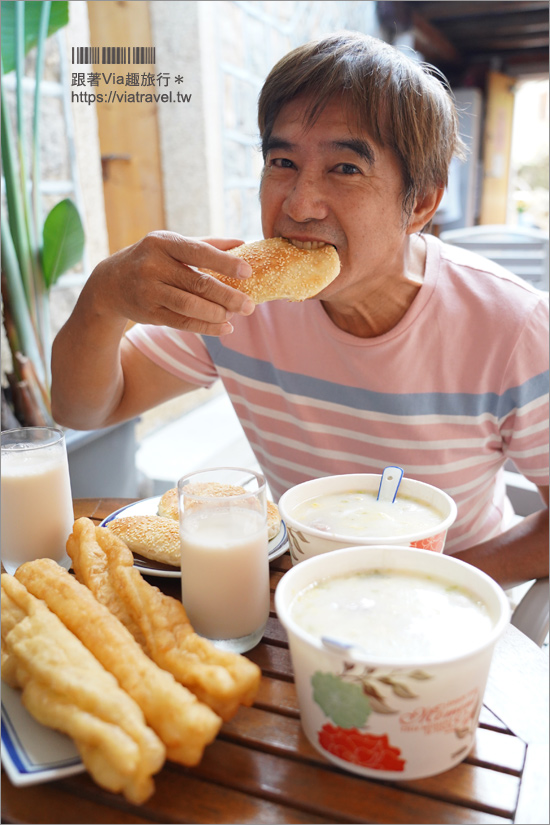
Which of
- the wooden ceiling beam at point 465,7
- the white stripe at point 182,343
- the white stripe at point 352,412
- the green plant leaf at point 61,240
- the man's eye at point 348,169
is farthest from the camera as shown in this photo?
the wooden ceiling beam at point 465,7

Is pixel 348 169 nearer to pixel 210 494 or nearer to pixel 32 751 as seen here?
pixel 210 494

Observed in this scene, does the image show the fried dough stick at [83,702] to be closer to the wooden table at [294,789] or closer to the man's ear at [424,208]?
the wooden table at [294,789]

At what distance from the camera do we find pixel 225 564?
0.86 m

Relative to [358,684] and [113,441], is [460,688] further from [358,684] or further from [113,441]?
[113,441]

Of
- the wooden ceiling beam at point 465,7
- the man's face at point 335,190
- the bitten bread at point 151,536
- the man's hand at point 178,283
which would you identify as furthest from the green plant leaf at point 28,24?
the wooden ceiling beam at point 465,7

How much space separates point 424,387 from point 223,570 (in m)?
0.87

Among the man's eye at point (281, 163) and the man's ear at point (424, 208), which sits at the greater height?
the man's eye at point (281, 163)

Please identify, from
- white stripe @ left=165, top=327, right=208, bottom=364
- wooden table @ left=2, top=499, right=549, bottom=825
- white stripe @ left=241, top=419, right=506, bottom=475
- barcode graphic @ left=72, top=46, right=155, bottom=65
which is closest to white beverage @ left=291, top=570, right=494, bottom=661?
wooden table @ left=2, top=499, right=549, bottom=825

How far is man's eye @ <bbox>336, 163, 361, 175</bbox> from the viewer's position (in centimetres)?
141

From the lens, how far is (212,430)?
14.3 feet

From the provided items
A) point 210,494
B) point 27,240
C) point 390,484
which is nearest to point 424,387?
point 390,484

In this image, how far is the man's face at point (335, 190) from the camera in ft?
4.59

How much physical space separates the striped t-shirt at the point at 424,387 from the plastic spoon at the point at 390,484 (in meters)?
0.53

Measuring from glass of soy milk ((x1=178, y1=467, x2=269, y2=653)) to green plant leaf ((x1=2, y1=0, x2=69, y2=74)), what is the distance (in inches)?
93.8
